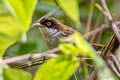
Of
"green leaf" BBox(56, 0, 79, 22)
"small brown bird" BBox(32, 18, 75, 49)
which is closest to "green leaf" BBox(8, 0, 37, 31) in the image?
"green leaf" BBox(56, 0, 79, 22)

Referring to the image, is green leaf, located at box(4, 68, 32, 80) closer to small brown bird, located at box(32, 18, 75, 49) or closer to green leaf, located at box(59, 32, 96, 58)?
green leaf, located at box(59, 32, 96, 58)

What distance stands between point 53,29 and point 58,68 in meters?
2.35

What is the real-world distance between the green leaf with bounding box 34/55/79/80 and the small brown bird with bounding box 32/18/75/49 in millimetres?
1926

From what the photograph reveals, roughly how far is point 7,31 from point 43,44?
1485 mm

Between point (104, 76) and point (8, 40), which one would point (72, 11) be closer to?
point (104, 76)

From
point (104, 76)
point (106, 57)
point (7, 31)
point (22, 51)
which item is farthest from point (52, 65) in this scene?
point (22, 51)

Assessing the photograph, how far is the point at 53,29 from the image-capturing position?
342cm

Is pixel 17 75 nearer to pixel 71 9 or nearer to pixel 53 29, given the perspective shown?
pixel 71 9

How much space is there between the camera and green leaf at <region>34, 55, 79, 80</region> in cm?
106

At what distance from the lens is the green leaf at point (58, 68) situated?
1062 millimetres

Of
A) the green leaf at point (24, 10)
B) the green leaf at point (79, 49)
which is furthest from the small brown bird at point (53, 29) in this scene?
the green leaf at point (79, 49)

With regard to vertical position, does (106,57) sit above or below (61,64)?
below

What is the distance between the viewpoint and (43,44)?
10.8ft


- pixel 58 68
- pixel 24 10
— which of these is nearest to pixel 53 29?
pixel 24 10
